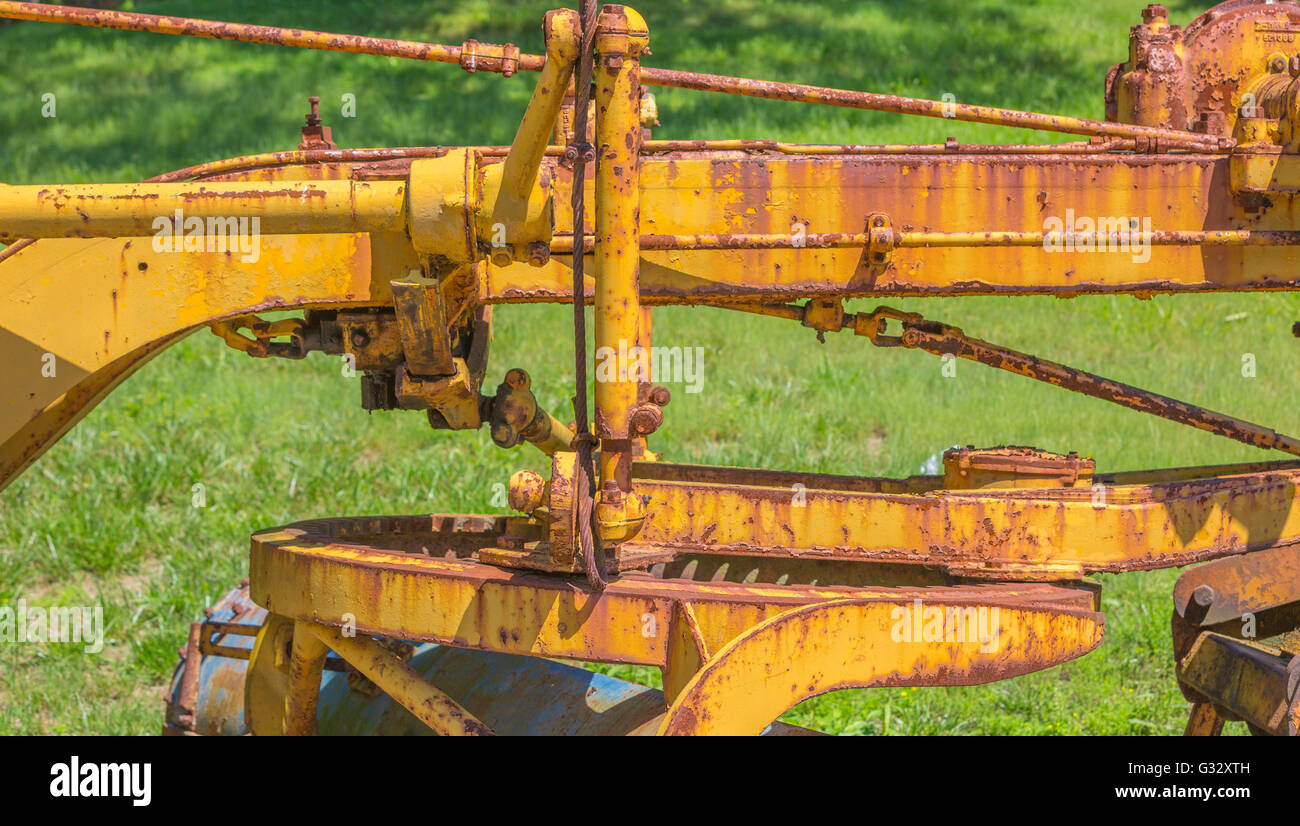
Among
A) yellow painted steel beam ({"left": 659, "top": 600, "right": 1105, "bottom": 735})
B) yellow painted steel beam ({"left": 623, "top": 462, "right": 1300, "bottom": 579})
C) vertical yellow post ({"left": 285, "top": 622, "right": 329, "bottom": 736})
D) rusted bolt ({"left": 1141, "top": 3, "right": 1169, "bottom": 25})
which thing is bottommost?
vertical yellow post ({"left": 285, "top": 622, "right": 329, "bottom": 736})

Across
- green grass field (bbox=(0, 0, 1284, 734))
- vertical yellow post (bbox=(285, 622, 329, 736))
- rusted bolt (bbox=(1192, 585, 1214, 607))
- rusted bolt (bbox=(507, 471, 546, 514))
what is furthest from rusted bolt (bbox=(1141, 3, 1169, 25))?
green grass field (bbox=(0, 0, 1284, 734))

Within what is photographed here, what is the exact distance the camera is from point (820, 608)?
3.18 meters

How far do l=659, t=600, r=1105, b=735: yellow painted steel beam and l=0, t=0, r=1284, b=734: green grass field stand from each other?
2.39 metres

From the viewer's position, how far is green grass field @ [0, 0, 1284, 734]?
20.6 feet

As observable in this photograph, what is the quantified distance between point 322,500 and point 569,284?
15.0 feet

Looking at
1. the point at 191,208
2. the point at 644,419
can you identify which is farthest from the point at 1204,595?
the point at 191,208

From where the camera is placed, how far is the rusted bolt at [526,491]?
329cm

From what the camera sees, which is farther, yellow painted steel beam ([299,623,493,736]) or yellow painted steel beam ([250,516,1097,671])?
yellow painted steel beam ([299,623,493,736])

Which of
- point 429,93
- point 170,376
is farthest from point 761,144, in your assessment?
point 429,93

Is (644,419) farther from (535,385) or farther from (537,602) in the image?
(535,385)

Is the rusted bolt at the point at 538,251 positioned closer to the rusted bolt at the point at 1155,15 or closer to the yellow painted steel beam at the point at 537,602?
the yellow painted steel beam at the point at 537,602

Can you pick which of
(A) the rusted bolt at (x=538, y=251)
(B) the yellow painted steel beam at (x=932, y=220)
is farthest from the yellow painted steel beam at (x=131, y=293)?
(A) the rusted bolt at (x=538, y=251)

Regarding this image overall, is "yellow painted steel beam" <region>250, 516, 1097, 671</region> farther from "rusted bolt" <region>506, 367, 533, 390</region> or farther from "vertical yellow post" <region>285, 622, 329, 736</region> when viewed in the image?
"rusted bolt" <region>506, 367, 533, 390</region>

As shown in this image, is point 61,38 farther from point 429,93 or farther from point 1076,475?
point 1076,475
